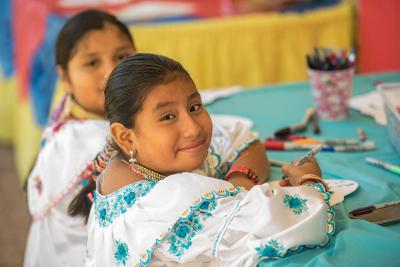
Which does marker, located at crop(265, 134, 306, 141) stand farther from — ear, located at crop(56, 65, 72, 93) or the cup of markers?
ear, located at crop(56, 65, 72, 93)

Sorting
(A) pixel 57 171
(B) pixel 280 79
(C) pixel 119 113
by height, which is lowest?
(B) pixel 280 79

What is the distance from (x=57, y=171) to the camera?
4.79 ft

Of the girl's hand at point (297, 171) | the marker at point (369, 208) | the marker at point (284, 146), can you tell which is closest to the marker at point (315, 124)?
the marker at point (284, 146)

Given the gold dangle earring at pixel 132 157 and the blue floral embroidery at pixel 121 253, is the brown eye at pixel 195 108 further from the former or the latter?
the blue floral embroidery at pixel 121 253

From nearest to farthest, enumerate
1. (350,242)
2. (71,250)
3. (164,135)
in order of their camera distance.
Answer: (350,242) < (164,135) < (71,250)

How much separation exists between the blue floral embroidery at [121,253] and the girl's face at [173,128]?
150 mm

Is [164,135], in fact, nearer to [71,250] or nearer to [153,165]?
[153,165]

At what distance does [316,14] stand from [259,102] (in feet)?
4.54

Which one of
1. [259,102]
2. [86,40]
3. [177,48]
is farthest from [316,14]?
[86,40]

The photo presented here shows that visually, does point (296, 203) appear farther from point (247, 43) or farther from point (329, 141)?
point (247, 43)

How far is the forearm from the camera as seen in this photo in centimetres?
123

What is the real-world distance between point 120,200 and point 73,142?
1.42ft

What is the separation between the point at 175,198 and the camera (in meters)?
0.97

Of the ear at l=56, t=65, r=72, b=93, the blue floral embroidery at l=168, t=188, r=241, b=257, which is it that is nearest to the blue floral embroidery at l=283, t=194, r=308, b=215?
the blue floral embroidery at l=168, t=188, r=241, b=257
